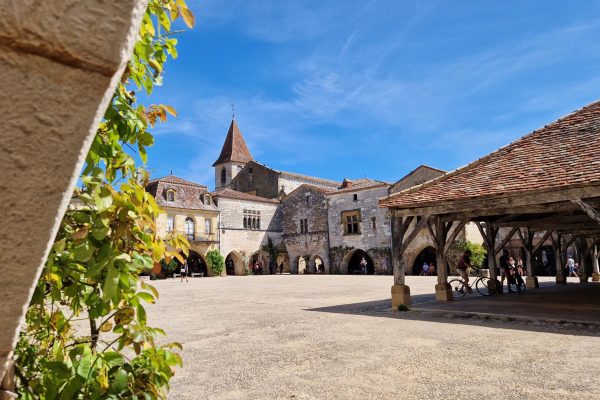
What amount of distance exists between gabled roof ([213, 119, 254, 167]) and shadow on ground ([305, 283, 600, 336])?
39663 mm

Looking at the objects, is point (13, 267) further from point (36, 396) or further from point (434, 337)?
point (434, 337)

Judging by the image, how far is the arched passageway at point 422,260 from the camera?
3182 cm

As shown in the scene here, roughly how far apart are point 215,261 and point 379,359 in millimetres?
29342

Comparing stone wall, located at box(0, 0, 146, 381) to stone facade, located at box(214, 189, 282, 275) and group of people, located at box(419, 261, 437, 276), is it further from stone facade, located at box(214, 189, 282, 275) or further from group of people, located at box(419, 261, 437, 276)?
stone facade, located at box(214, 189, 282, 275)

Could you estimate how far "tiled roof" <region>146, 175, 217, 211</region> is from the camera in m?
31.9

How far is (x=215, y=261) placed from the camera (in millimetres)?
33375

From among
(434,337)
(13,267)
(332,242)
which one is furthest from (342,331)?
(332,242)

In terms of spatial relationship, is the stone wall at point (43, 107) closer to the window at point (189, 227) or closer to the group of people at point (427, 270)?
the group of people at point (427, 270)

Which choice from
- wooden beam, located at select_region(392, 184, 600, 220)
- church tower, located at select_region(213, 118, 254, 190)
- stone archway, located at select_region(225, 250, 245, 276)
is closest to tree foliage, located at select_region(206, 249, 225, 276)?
stone archway, located at select_region(225, 250, 245, 276)

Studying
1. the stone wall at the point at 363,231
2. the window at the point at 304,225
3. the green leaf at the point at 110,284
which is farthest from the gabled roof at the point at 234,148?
the green leaf at the point at 110,284

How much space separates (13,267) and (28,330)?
112 cm

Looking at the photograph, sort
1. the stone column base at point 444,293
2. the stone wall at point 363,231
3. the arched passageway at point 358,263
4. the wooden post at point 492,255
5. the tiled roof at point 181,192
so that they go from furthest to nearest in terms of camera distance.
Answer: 1. the arched passageway at point 358,263
2. the tiled roof at point 181,192
3. the stone wall at point 363,231
4. the wooden post at point 492,255
5. the stone column base at point 444,293

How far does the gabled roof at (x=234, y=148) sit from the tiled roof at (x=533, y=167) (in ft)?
131

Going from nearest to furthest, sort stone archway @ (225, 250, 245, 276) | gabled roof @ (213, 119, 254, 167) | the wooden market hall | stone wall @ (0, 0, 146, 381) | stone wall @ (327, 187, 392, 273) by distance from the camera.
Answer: stone wall @ (0, 0, 146, 381) < the wooden market hall < stone wall @ (327, 187, 392, 273) < stone archway @ (225, 250, 245, 276) < gabled roof @ (213, 119, 254, 167)
